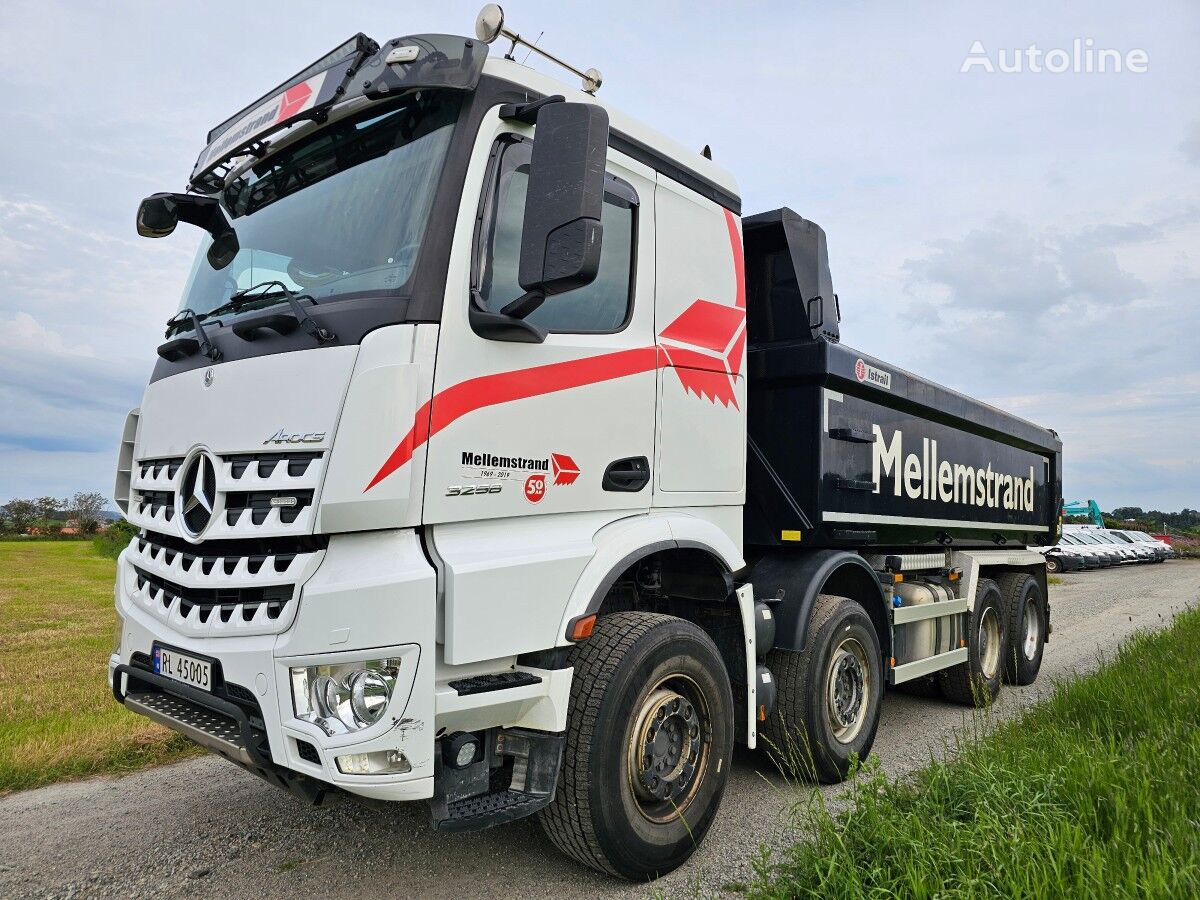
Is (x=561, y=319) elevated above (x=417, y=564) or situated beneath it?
elevated above

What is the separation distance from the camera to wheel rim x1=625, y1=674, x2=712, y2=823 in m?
3.30

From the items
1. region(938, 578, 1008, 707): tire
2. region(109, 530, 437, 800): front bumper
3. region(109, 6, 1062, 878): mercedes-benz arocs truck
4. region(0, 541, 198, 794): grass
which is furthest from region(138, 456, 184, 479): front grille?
region(938, 578, 1008, 707): tire

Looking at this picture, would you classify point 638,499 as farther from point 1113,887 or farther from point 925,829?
point 1113,887

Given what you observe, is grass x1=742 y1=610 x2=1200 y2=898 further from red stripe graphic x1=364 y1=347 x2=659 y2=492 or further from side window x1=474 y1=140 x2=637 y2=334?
side window x1=474 y1=140 x2=637 y2=334

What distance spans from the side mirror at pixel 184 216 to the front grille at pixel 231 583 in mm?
1397

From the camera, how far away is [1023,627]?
25.5ft

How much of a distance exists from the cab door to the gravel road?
1161 millimetres

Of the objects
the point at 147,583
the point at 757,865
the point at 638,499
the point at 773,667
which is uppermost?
the point at 638,499

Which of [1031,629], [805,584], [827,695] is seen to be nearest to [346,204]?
[805,584]

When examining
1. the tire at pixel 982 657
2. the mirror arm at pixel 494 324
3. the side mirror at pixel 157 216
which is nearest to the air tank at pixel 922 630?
the tire at pixel 982 657

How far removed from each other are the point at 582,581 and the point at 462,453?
0.69 meters

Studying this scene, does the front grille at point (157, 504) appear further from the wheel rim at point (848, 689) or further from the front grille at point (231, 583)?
the wheel rim at point (848, 689)

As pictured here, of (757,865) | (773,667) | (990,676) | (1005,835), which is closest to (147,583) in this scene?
(757,865)

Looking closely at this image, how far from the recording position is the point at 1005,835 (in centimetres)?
289
